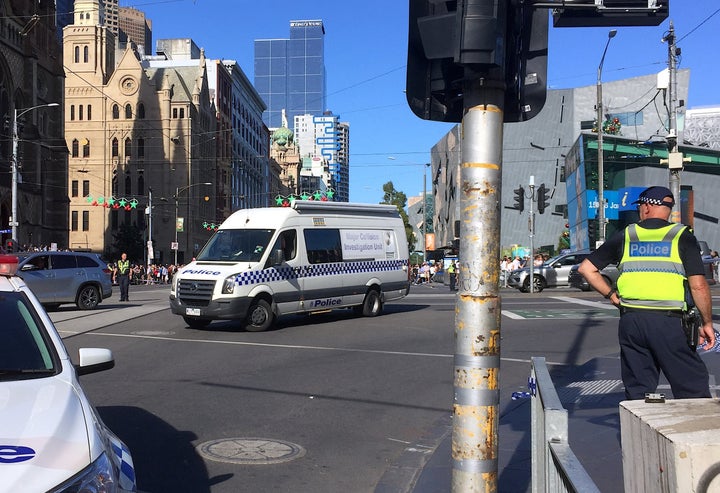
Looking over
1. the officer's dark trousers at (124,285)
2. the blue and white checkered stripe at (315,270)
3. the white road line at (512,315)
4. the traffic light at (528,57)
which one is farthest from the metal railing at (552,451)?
the officer's dark trousers at (124,285)

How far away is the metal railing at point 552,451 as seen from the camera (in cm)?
225

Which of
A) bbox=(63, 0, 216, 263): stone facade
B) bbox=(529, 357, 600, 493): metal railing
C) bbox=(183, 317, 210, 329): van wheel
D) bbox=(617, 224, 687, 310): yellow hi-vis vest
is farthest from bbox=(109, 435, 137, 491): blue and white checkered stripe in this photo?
bbox=(63, 0, 216, 263): stone facade

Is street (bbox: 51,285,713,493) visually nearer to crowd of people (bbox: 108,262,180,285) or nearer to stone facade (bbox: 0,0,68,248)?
stone facade (bbox: 0,0,68,248)

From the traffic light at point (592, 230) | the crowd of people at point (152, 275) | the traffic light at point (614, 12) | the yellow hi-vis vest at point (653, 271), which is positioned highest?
the traffic light at point (614, 12)

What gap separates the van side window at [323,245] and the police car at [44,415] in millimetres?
12056

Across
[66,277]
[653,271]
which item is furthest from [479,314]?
[66,277]

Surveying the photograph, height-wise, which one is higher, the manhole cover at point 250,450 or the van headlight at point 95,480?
the van headlight at point 95,480

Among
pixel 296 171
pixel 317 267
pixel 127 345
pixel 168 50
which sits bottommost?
pixel 127 345

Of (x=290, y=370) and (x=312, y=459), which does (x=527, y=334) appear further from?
(x=312, y=459)

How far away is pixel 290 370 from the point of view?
34.2 ft

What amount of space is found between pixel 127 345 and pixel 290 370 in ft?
13.1

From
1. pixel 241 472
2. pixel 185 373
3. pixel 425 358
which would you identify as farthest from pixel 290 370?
pixel 241 472

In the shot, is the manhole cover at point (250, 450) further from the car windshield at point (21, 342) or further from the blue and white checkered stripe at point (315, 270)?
the blue and white checkered stripe at point (315, 270)

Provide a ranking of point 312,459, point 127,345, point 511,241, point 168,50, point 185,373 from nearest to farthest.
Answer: point 312,459, point 185,373, point 127,345, point 511,241, point 168,50
